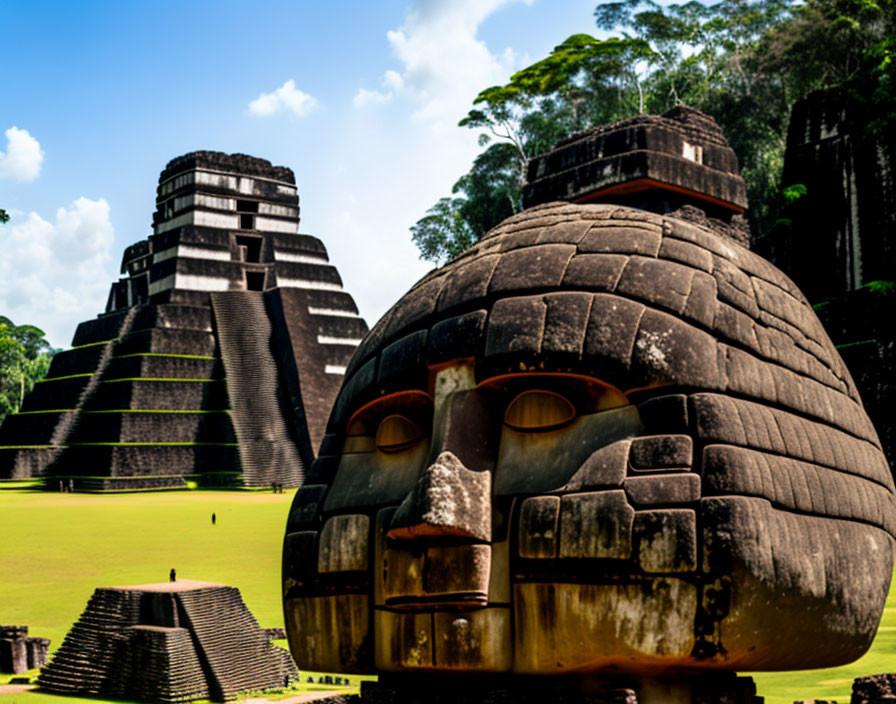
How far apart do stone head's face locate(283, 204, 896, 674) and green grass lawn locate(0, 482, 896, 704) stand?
17.5 ft

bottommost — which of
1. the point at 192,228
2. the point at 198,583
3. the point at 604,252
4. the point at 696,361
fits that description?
the point at 198,583

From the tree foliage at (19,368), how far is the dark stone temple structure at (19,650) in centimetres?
4111

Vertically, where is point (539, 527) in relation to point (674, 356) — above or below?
below

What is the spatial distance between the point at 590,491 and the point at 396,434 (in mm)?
710

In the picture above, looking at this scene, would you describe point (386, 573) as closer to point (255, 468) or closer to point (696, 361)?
point (696, 361)

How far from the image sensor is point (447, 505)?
249cm

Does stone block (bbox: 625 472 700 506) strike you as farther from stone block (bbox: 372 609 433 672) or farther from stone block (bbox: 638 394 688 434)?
stone block (bbox: 372 609 433 672)

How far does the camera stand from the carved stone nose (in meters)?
2.48

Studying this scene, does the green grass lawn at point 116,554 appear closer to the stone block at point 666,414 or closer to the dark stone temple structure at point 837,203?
the stone block at point 666,414

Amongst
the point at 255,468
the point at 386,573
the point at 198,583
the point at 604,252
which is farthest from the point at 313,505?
the point at 255,468

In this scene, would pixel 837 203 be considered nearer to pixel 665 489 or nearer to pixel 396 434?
pixel 396 434

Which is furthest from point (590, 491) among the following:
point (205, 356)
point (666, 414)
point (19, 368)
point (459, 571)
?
point (19, 368)

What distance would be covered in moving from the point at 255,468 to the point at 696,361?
97.2 feet

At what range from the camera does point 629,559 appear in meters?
2.32
